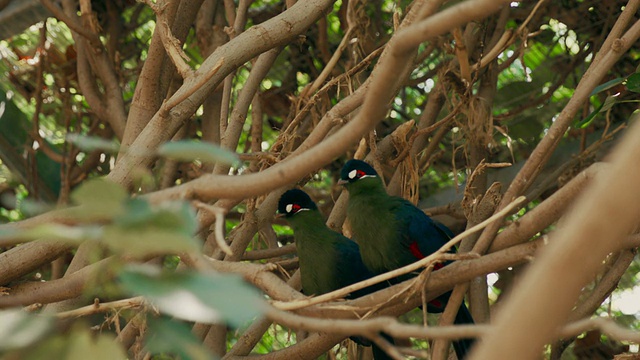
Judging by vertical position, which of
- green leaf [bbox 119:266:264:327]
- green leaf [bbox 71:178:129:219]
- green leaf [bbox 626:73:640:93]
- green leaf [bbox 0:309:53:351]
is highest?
green leaf [bbox 71:178:129:219]

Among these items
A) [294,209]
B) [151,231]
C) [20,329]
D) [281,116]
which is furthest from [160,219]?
[281,116]

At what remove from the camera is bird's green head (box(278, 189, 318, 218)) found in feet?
10.1

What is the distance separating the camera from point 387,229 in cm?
290

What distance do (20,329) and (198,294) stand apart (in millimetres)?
262

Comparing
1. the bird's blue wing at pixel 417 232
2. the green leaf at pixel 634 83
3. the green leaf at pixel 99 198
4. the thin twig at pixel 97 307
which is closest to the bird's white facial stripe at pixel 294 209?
the bird's blue wing at pixel 417 232

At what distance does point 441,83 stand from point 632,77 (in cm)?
96

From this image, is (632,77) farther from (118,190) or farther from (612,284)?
(118,190)

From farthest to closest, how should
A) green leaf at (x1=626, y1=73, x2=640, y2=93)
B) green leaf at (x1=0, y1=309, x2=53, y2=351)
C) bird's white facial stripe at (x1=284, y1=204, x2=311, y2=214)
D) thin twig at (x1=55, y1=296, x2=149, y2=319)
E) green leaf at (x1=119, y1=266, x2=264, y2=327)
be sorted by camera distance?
bird's white facial stripe at (x1=284, y1=204, x2=311, y2=214) < green leaf at (x1=626, y1=73, x2=640, y2=93) < thin twig at (x1=55, y1=296, x2=149, y2=319) < green leaf at (x1=0, y1=309, x2=53, y2=351) < green leaf at (x1=119, y1=266, x2=264, y2=327)

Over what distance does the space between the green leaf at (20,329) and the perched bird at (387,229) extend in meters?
1.82

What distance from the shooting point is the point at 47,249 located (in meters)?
2.47

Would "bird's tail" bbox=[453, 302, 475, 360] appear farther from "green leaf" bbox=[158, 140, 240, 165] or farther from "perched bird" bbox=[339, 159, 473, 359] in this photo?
"green leaf" bbox=[158, 140, 240, 165]

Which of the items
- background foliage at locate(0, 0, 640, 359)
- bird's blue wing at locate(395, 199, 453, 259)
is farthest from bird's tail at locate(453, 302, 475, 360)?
background foliage at locate(0, 0, 640, 359)

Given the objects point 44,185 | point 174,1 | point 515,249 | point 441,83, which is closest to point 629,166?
point 515,249

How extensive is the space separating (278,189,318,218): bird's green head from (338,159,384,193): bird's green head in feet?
0.47
